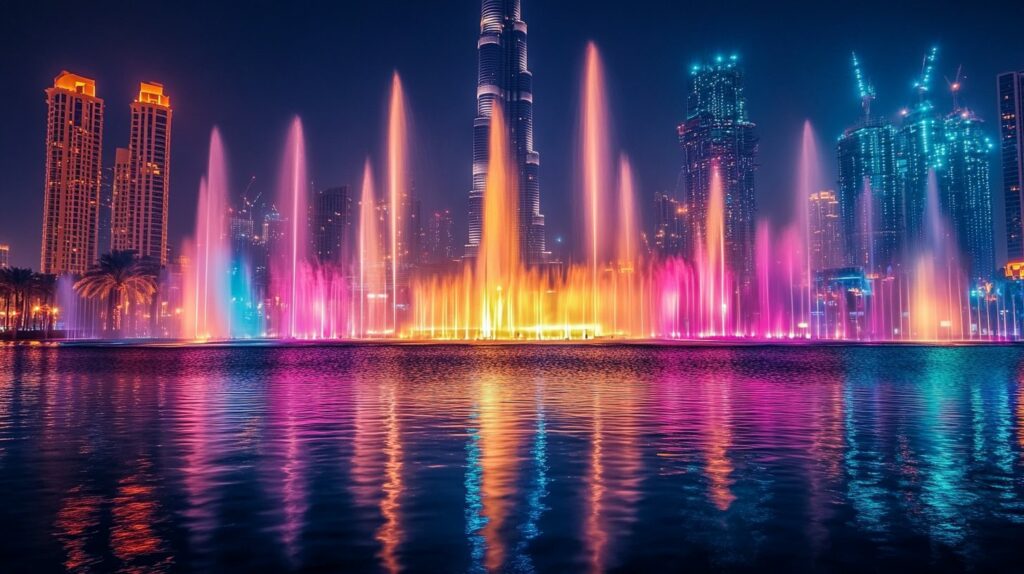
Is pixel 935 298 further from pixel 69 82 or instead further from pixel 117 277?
pixel 69 82

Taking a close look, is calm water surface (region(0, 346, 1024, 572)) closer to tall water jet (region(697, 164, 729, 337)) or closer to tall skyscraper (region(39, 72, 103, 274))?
tall water jet (region(697, 164, 729, 337))

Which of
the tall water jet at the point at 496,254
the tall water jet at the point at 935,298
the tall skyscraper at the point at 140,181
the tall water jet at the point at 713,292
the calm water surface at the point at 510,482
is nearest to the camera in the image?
the calm water surface at the point at 510,482

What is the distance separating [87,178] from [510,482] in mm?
216764

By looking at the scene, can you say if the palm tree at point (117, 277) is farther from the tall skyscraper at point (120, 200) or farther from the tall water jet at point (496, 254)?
the tall skyscraper at point (120, 200)

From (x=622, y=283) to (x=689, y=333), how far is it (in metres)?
9.45

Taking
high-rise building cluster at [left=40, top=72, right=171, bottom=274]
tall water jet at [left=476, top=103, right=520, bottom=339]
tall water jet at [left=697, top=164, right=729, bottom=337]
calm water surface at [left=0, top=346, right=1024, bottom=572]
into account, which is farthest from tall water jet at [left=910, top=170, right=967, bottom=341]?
high-rise building cluster at [left=40, top=72, right=171, bottom=274]

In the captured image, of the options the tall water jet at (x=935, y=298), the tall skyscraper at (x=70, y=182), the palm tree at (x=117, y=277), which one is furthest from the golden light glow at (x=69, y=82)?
the tall water jet at (x=935, y=298)

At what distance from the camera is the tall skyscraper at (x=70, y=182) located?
186 meters

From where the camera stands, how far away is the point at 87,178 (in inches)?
7672

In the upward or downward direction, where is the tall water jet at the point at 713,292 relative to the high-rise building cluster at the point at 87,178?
downward

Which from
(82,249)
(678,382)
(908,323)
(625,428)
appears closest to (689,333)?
(908,323)

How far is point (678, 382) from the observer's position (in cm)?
2597

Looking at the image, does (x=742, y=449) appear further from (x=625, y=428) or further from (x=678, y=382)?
(x=678, y=382)

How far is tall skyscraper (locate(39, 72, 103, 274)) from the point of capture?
18612 cm
